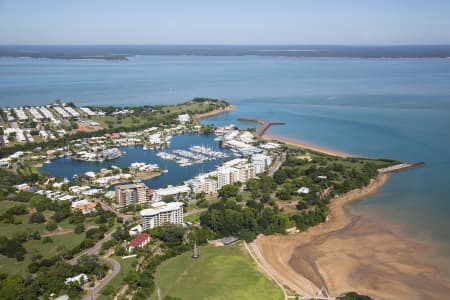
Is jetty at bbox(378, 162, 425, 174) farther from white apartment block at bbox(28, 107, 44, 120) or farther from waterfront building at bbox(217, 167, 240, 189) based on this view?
white apartment block at bbox(28, 107, 44, 120)

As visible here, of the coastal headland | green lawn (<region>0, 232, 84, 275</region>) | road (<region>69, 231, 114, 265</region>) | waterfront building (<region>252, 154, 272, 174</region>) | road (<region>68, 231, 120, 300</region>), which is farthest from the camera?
waterfront building (<region>252, 154, 272, 174</region>)

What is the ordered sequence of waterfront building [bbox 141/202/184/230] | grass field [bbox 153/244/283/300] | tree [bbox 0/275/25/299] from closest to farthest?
tree [bbox 0/275/25/299] → grass field [bbox 153/244/283/300] → waterfront building [bbox 141/202/184/230]

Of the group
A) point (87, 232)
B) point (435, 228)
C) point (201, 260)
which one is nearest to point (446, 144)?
point (435, 228)

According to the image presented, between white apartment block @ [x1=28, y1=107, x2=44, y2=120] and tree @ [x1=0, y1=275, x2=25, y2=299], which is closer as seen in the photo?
tree @ [x1=0, y1=275, x2=25, y2=299]

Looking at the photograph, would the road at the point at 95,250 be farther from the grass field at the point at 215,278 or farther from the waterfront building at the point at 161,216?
the grass field at the point at 215,278

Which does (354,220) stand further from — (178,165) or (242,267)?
(178,165)

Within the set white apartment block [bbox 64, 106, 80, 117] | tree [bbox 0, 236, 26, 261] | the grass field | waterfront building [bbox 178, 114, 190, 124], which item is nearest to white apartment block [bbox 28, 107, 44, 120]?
white apartment block [bbox 64, 106, 80, 117]
